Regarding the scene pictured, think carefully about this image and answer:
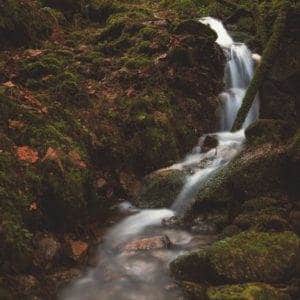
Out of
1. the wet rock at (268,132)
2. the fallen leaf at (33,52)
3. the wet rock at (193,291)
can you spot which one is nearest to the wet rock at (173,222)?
the wet rock at (193,291)

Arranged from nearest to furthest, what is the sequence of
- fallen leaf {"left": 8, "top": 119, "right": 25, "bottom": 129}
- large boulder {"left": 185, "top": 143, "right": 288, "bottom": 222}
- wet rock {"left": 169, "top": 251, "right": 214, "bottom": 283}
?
wet rock {"left": 169, "top": 251, "right": 214, "bottom": 283} < large boulder {"left": 185, "top": 143, "right": 288, "bottom": 222} < fallen leaf {"left": 8, "top": 119, "right": 25, "bottom": 129}

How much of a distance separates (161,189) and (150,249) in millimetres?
1960

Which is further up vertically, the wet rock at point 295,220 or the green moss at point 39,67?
the green moss at point 39,67

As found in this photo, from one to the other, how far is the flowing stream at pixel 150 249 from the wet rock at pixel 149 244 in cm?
2

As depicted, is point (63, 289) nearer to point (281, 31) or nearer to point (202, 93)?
point (202, 93)

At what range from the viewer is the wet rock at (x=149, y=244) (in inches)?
286

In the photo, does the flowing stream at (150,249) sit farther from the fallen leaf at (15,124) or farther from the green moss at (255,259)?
the fallen leaf at (15,124)

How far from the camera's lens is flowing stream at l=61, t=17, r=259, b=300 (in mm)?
Result: 6387

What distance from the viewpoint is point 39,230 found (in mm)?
6984

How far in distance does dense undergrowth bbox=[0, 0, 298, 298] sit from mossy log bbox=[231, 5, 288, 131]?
2.86 feet

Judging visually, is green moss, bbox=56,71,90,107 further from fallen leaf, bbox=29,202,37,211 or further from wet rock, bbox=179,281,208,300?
wet rock, bbox=179,281,208,300

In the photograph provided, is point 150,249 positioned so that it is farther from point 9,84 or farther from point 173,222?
point 9,84

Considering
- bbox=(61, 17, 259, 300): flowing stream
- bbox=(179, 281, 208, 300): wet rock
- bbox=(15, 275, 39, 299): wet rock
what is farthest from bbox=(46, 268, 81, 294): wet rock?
bbox=(179, 281, 208, 300): wet rock

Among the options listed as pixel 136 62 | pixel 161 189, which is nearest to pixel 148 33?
pixel 136 62
